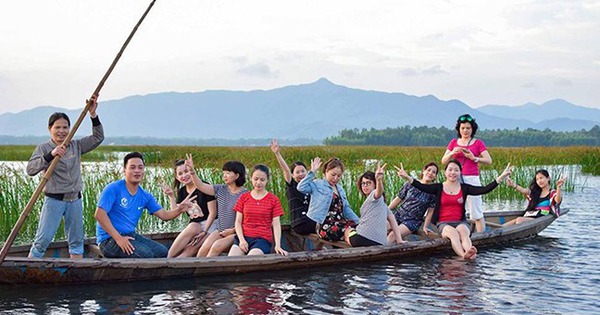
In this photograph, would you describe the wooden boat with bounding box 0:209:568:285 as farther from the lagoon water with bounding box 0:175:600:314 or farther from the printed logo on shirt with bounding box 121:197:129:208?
the printed logo on shirt with bounding box 121:197:129:208

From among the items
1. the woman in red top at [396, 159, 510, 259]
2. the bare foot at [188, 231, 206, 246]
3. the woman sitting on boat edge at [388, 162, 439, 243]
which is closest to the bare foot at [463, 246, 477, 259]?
the woman in red top at [396, 159, 510, 259]

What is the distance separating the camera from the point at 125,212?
7.45m

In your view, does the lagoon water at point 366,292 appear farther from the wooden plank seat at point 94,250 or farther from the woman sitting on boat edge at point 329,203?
the wooden plank seat at point 94,250

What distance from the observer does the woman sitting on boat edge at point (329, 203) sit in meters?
8.77

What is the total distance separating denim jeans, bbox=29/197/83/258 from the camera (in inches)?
285

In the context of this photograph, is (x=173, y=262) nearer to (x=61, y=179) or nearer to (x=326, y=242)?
(x=61, y=179)

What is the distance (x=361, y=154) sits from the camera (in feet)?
88.2

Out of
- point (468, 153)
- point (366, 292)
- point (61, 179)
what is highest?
point (468, 153)

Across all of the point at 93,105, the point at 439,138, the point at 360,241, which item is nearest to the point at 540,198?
the point at 360,241

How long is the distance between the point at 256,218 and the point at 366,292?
1480 millimetres

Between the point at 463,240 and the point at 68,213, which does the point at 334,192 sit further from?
the point at 68,213

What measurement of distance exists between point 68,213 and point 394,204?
181 inches

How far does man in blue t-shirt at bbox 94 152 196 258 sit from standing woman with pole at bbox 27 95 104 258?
0.92 ft

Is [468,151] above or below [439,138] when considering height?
below
